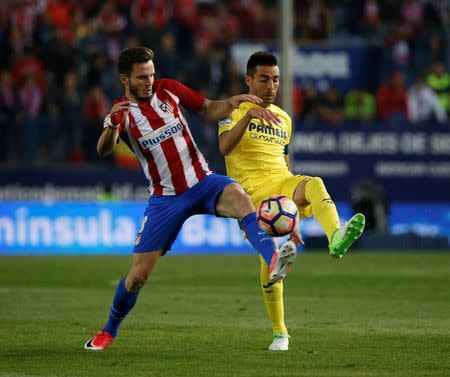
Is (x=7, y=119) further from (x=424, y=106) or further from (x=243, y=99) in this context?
(x=243, y=99)

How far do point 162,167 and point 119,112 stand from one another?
62 centimetres

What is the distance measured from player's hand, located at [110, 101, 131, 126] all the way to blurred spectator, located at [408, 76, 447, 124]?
15536 millimetres

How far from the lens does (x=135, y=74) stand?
29.8 ft

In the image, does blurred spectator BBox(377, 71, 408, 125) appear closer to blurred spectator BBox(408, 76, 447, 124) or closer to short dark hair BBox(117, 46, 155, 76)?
blurred spectator BBox(408, 76, 447, 124)

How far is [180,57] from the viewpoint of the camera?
23.8 m

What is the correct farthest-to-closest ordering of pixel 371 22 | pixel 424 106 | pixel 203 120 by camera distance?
pixel 371 22 → pixel 424 106 → pixel 203 120

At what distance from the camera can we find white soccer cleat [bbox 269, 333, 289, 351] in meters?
9.10

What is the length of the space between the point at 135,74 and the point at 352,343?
2.62 metres

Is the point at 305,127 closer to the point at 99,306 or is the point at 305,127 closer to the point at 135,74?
the point at 99,306

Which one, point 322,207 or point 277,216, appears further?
point 322,207

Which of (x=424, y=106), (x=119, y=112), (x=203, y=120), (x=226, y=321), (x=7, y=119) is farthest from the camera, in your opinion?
(x=424, y=106)

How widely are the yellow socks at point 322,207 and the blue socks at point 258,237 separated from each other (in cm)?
56

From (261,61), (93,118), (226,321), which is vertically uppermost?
(261,61)

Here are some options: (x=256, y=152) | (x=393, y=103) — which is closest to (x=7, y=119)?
(x=393, y=103)
